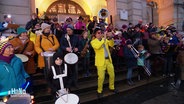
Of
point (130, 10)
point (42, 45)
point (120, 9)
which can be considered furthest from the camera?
point (130, 10)

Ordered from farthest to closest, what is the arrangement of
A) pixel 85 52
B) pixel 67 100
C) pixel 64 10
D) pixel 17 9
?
pixel 64 10, pixel 17 9, pixel 85 52, pixel 67 100

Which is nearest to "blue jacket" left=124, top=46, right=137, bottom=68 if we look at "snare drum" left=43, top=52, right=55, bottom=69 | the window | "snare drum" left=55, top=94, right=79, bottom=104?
"snare drum" left=43, top=52, right=55, bottom=69

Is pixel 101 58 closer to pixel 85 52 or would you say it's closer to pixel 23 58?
pixel 85 52

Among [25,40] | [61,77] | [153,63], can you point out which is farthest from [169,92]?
[25,40]

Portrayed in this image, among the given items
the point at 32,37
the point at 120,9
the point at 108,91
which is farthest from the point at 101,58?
the point at 120,9

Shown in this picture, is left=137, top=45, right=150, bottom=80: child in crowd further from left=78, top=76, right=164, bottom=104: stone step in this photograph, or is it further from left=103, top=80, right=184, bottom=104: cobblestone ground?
left=103, top=80, right=184, bottom=104: cobblestone ground

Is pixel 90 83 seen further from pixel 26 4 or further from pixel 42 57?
pixel 26 4

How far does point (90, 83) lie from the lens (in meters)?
7.59

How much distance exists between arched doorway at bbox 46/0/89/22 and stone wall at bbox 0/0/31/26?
155 inches

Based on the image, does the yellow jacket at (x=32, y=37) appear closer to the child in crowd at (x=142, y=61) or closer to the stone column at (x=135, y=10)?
the child in crowd at (x=142, y=61)

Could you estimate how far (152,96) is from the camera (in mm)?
7359

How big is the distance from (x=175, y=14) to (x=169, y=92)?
12770 mm

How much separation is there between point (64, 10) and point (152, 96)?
10121 mm

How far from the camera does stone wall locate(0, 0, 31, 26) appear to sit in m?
9.98
